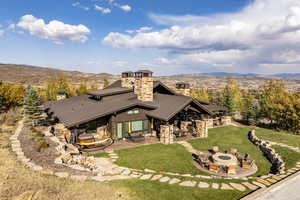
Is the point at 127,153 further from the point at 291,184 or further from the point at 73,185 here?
the point at 291,184

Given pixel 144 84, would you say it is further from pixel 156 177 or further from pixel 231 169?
pixel 231 169

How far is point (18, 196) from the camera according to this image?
21.0 feet

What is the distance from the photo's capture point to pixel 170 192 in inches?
320

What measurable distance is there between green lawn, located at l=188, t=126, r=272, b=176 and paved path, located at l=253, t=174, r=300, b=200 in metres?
2.07

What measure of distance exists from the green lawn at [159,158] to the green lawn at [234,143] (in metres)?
2.37

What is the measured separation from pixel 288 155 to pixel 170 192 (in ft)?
33.1

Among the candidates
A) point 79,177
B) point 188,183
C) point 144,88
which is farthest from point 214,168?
point 144,88

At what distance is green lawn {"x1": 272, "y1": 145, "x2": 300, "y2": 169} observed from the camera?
11.4m

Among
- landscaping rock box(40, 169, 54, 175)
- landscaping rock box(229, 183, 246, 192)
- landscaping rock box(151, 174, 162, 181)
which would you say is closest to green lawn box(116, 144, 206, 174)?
landscaping rock box(151, 174, 162, 181)

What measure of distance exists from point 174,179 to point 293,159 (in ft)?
28.6

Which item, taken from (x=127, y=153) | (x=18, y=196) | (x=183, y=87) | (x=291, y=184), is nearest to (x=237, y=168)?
(x=291, y=184)

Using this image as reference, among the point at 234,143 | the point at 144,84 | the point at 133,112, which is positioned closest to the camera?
the point at 234,143

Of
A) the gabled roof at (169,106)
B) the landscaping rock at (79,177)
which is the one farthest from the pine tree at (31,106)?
the landscaping rock at (79,177)

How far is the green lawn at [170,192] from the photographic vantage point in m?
7.77
